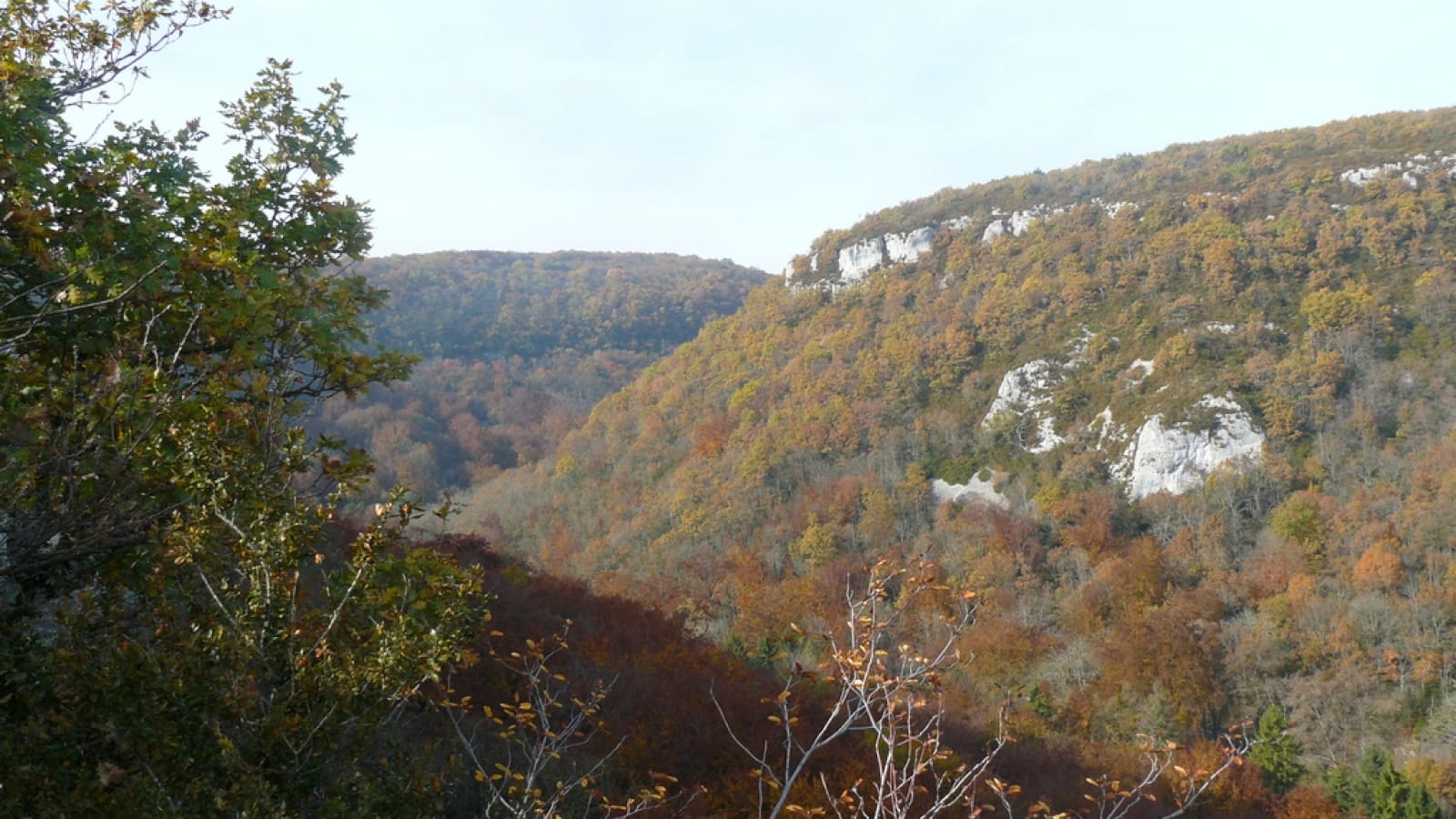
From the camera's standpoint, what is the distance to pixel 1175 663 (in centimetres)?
4400

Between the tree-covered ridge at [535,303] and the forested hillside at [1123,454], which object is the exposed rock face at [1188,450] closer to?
the forested hillside at [1123,454]

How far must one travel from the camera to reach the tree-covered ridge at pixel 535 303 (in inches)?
4619

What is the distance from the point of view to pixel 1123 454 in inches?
2579

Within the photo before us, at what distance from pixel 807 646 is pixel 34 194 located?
40937 millimetres

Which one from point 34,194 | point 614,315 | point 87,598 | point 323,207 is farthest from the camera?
point 614,315

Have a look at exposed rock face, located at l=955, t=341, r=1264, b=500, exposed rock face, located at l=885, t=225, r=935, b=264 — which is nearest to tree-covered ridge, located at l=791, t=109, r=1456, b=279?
exposed rock face, located at l=885, t=225, r=935, b=264

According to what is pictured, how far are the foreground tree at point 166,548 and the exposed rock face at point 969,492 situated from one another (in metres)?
66.5

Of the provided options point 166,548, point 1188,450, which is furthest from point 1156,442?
point 166,548

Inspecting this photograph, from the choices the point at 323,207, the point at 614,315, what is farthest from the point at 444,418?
the point at 323,207

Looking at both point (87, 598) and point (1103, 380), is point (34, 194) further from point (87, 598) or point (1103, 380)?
point (1103, 380)

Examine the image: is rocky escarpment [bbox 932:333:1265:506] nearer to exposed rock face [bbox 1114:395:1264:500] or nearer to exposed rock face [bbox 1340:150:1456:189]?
exposed rock face [bbox 1114:395:1264:500]

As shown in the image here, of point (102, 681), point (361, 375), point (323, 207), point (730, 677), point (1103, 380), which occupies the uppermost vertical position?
point (323, 207)

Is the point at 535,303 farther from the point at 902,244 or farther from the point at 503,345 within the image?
the point at 902,244

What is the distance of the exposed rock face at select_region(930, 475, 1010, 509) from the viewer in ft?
222
